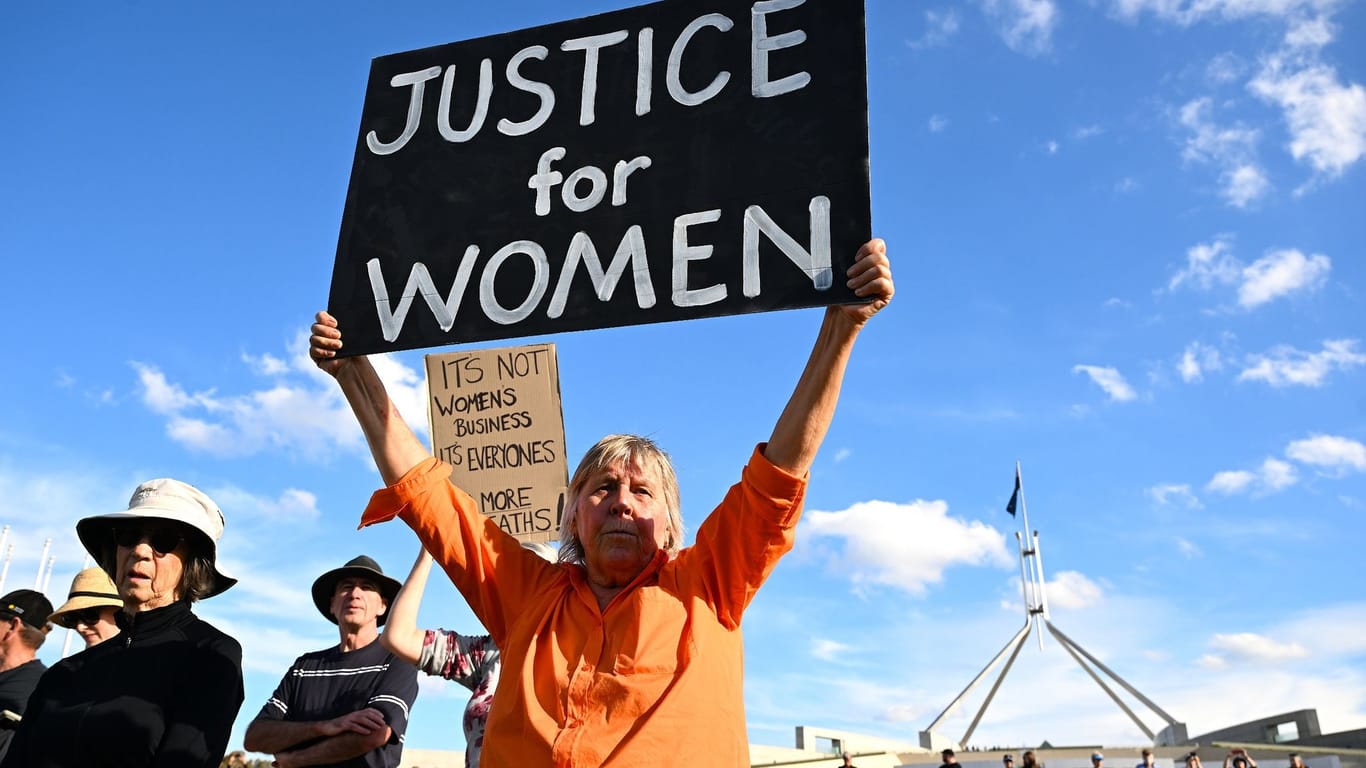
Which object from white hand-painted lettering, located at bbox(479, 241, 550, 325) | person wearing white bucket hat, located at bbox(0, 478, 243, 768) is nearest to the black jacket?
person wearing white bucket hat, located at bbox(0, 478, 243, 768)

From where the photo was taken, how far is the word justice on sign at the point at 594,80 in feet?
11.0

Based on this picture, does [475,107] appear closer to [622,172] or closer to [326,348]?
[622,172]

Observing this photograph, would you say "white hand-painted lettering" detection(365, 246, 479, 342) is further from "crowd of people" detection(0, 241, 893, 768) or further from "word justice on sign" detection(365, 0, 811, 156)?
"word justice on sign" detection(365, 0, 811, 156)

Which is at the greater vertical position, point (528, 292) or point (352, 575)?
point (528, 292)

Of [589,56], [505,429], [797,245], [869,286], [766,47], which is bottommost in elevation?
[869,286]

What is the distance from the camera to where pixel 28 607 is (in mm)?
5730

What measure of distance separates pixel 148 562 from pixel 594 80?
221cm

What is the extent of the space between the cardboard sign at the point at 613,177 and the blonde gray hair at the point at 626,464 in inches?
15.3

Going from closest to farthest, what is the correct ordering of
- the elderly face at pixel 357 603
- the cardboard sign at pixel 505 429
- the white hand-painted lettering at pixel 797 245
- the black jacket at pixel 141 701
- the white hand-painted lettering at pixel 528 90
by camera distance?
1. the white hand-painted lettering at pixel 797 245
2. the black jacket at pixel 141 701
3. the white hand-painted lettering at pixel 528 90
4. the elderly face at pixel 357 603
5. the cardboard sign at pixel 505 429

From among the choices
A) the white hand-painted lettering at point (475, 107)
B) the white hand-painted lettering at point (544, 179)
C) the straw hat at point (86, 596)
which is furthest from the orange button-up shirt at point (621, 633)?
the straw hat at point (86, 596)

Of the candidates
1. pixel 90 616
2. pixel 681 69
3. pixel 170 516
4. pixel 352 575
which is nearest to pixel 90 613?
pixel 90 616

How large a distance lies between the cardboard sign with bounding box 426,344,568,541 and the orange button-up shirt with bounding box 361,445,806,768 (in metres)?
2.32

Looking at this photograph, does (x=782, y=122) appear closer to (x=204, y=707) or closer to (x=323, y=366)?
(x=323, y=366)

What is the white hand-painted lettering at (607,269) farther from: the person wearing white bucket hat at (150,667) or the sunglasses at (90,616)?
the sunglasses at (90,616)
